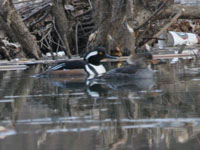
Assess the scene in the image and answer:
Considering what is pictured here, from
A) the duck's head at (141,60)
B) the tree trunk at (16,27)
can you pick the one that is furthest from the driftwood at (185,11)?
the duck's head at (141,60)

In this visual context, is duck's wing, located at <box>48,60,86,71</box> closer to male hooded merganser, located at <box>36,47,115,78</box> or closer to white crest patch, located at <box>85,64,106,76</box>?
male hooded merganser, located at <box>36,47,115,78</box>

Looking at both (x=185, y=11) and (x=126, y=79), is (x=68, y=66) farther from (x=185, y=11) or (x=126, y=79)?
(x=185, y=11)

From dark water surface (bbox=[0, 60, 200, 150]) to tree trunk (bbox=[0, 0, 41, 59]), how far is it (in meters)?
7.36

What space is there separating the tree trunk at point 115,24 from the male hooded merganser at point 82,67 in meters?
3.95

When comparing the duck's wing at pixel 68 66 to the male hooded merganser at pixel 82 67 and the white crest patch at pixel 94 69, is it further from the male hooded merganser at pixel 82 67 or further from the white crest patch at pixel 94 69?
the white crest patch at pixel 94 69

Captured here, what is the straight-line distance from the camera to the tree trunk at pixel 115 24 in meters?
14.4

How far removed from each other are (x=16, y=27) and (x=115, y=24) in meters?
2.77

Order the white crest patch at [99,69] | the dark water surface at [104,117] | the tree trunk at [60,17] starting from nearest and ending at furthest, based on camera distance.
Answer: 1. the dark water surface at [104,117]
2. the white crest patch at [99,69]
3. the tree trunk at [60,17]

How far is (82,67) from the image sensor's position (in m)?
10.1

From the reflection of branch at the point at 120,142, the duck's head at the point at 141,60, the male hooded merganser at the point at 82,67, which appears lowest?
the male hooded merganser at the point at 82,67

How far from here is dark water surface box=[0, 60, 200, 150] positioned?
11.5ft

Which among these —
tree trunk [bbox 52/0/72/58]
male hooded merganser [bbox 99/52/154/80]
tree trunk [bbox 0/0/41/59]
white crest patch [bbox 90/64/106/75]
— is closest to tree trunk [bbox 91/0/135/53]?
tree trunk [bbox 52/0/72/58]

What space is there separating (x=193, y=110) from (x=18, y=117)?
156 centimetres

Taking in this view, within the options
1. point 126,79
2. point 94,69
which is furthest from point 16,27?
point 126,79
